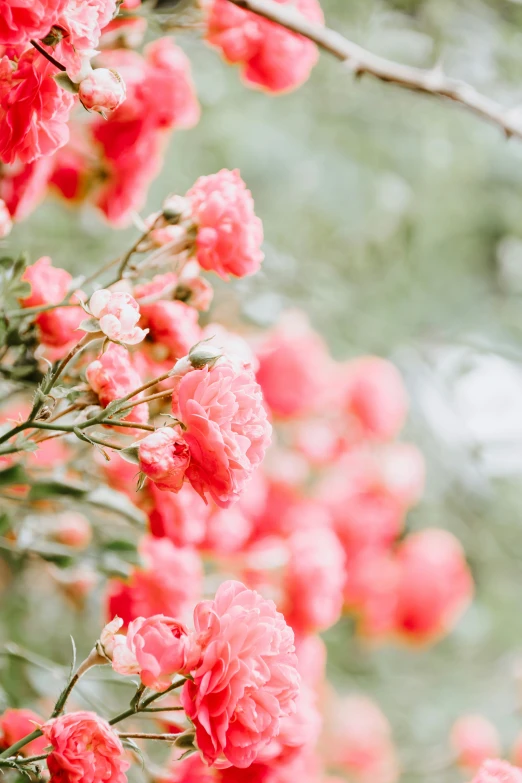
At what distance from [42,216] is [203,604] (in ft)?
3.87

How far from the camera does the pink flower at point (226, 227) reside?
67cm

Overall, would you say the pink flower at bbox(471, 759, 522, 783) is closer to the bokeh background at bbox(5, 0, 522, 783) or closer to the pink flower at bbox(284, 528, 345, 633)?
the pink flower at bbox(284, 528, 345, 633)

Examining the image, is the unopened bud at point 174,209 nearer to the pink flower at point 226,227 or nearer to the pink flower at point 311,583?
the pink flower at point 226,227

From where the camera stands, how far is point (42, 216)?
1.56 metres

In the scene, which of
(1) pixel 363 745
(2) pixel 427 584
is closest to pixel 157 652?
(2) pixel 427 584

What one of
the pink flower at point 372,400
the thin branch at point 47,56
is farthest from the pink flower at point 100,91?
the pink flower at point 372,400

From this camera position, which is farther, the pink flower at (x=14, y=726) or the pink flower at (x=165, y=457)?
the pink flower at (x=14, y=726)

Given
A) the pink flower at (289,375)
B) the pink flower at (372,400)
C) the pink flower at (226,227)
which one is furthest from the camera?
the pink flower at (372,400)

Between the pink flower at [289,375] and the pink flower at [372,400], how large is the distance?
0.60ft

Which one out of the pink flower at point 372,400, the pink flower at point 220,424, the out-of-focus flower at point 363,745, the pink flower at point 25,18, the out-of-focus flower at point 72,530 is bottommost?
the out-of-focus flower at point 363,745

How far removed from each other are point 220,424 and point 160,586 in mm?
431

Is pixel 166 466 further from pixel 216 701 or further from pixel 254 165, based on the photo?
pixel 254 165

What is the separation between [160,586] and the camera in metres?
0.88

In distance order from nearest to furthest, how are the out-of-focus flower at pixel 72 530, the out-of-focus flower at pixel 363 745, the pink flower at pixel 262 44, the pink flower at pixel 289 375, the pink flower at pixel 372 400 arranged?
1. the pink flower at pixel 262 44
2. the out-of-focus flower at pixel 72 530
3. the pink flower at pixel 289 375
4. the pink flower at pixel 372 400
5. the out-of-focus flower at pixel 363 745
